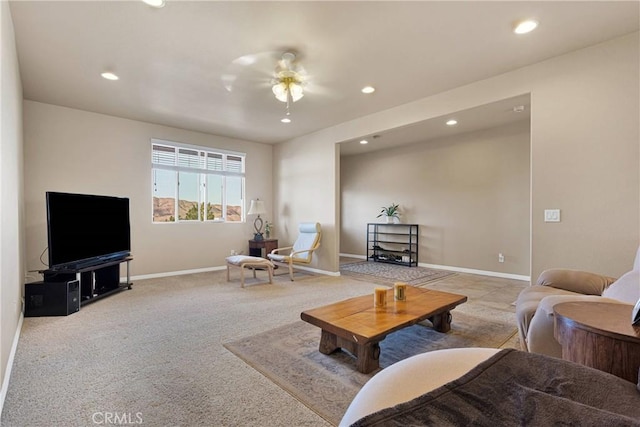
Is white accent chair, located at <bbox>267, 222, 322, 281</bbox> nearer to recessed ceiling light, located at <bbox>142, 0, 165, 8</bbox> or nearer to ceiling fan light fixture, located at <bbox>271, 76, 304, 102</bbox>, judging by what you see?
ceiling fan light fixture, located at <bbox>271, 76, 304, 102</bbox>

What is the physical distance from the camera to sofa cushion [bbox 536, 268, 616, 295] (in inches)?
88.3

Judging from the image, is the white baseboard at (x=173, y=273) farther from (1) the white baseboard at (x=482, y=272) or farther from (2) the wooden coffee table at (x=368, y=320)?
(1) the white baseboard at (x=482, y=272)

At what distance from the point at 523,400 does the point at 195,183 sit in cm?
567

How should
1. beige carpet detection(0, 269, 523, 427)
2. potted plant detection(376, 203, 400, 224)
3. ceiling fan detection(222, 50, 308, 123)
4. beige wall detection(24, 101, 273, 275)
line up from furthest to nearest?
potted plant detection(376, 203, 400, 224) → beige wall detection(24, 101, 273, 275) → ceiling fan detection(222, 50, 308, 123) → beige carpet detection(0, 269, 523, 427)

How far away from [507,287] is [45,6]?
579 centimetres

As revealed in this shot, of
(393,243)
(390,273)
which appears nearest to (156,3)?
(390,273)

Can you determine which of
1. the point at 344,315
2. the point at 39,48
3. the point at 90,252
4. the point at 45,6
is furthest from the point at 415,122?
the point at 90,252

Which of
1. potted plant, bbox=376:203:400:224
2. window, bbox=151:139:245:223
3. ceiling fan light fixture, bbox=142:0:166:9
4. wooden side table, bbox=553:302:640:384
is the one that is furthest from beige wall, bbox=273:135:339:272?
wooden side table, bbox=553:302:640:384

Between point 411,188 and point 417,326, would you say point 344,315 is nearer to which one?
point 417,326

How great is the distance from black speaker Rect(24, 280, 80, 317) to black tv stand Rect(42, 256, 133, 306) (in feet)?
0.46

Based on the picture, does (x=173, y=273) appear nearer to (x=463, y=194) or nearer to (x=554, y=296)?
(x=554, y=296)

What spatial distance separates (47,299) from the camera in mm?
3137

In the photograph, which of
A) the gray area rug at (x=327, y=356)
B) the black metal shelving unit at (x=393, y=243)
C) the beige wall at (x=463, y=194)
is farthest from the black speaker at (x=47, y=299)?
the beige wall at (x=463, y=194)

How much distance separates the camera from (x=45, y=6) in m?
2.26
